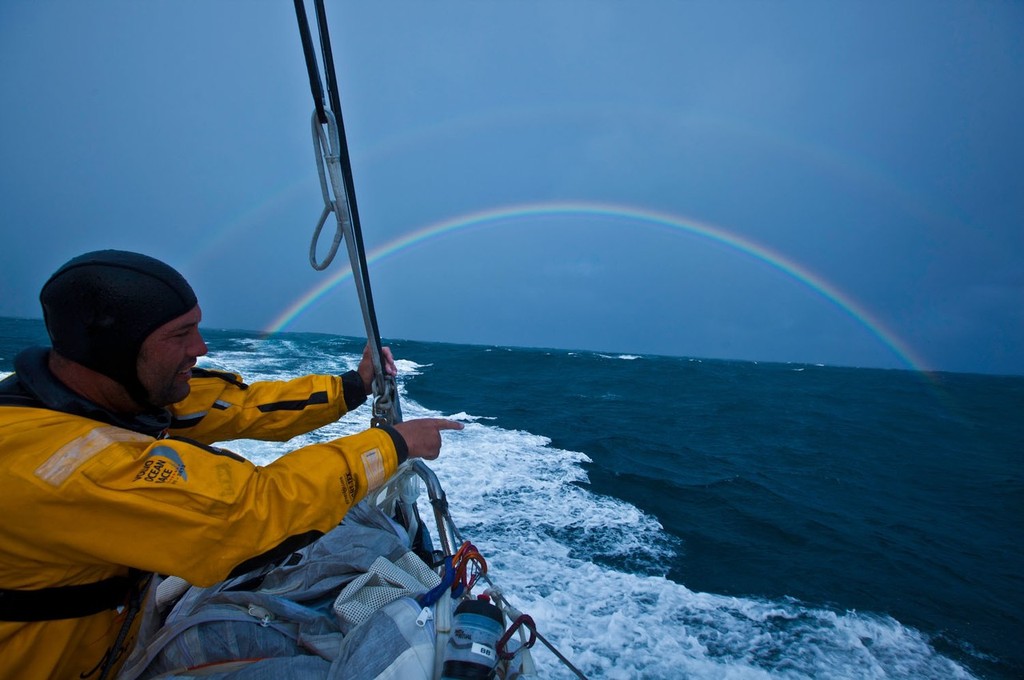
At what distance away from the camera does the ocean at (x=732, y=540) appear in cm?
440

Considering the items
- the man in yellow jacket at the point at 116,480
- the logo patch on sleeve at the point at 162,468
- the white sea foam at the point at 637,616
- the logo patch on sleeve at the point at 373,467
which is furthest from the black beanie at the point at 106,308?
the white sea foam at the point at 637,616

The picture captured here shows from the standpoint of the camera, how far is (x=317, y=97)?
5.44ft

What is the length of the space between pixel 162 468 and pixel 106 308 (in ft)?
1.58

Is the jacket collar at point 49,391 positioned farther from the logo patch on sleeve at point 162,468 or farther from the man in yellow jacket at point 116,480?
the logo patch on sleeve at point 162,468

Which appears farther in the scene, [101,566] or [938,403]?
[938,403]

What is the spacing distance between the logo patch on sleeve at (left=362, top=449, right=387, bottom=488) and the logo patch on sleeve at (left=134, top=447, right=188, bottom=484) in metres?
0.46

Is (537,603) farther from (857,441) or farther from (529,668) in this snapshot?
(857,441)

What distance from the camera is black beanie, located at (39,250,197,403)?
1.26 metres

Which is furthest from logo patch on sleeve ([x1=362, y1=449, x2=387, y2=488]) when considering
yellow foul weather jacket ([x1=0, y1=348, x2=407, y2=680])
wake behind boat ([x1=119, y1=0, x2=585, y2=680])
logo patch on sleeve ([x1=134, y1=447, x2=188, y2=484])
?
wake behind boat ([x1=119, y1=0, x2=585, y2=680])

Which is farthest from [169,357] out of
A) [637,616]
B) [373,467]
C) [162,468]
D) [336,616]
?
[637,616]

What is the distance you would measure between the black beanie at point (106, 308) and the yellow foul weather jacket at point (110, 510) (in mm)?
112

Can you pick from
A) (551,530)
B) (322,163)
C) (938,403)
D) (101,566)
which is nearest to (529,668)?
(101,566)

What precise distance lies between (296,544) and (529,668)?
3.42 ft

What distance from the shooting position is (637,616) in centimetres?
457
